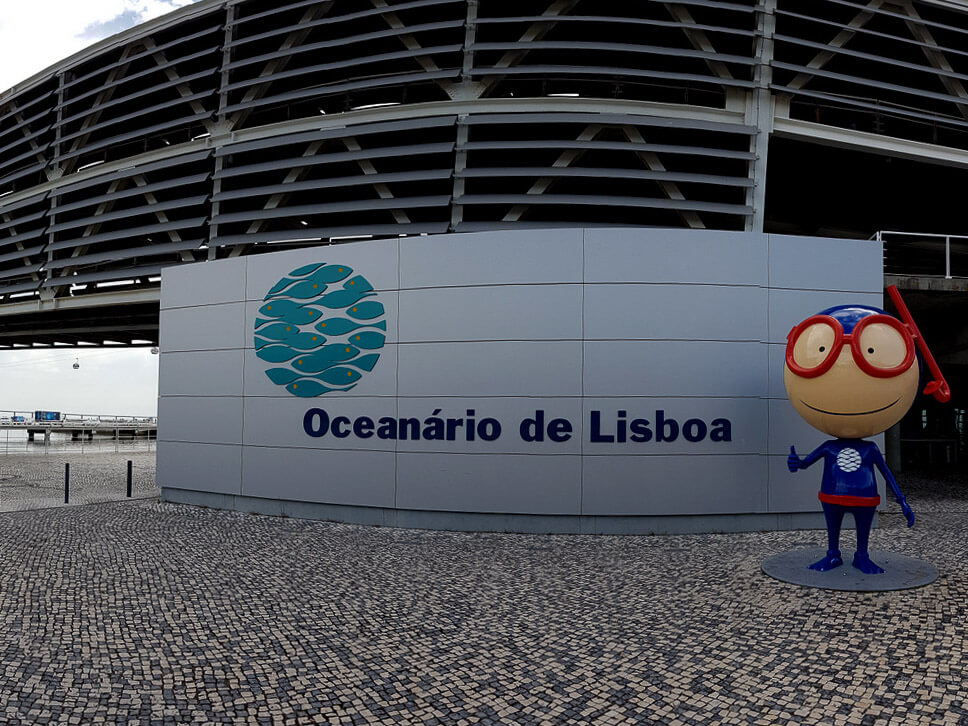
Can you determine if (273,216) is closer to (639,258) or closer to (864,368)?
(639,258)

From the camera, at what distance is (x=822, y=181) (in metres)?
16.5

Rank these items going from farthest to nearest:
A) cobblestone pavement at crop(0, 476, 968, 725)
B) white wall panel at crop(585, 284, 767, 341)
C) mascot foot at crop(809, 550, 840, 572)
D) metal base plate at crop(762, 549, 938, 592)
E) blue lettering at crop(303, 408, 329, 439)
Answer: blue lettering at crop(303, 408, 329, 439), white wall panel at crop(585, 284, 767, 341), mascot foot at crop(809, 550, 840, 572), metal base plate at crop(762, 549, 938, 592), cobblestone pavement at crop(0, 476, 968, 725)

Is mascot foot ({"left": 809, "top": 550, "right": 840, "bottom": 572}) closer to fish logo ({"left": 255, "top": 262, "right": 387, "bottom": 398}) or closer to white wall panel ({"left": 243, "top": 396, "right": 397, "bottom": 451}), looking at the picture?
white wall panel ({"left": 243, "top": 396, "right": 397, "bottom": 451})

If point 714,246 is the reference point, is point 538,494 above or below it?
below

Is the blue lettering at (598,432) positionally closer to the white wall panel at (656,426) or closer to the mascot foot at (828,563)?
the white wall panel at (656,426)

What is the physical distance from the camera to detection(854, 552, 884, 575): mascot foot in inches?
264

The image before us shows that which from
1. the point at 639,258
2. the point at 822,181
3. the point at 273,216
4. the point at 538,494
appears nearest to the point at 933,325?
the point at 822,181

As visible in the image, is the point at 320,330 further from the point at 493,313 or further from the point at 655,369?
the point at 655,369

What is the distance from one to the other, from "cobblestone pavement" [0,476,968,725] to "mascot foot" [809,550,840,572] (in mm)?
666

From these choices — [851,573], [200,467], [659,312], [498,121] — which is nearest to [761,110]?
[498,121]

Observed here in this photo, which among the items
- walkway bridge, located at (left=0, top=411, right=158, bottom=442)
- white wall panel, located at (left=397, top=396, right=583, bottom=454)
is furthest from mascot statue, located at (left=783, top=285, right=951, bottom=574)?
walkway bridge, located at (left=0, top=411, right=158, bottom=442)

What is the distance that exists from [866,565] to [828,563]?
0.36 meters

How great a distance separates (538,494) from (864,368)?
4644 millimetres

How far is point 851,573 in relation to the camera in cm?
670
